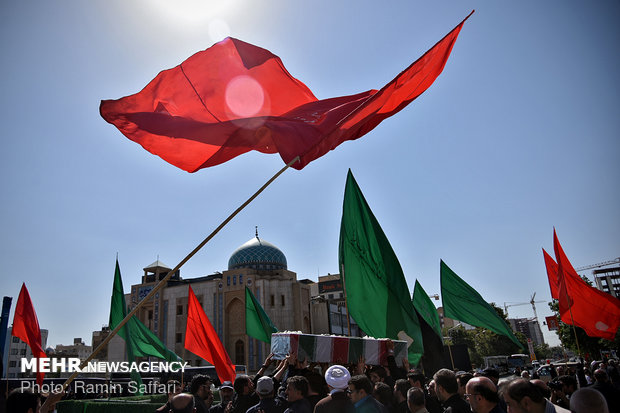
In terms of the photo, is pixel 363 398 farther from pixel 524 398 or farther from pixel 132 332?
pixel 132 332

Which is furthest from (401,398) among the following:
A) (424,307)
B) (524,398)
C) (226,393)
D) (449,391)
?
(424,307)

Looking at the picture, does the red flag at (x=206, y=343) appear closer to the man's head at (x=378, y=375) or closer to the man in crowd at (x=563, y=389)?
the man's head at (x=378, y=375)

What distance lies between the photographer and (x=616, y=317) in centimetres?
1141

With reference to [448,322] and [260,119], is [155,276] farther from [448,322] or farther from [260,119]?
[448,322]

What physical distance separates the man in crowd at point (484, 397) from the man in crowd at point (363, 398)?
99 centimetres

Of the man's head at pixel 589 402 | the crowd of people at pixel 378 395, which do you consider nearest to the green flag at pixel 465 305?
the crowd of people at pixel 378 395

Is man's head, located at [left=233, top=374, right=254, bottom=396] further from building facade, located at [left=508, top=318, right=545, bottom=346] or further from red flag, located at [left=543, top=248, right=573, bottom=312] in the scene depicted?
building facade, located at [left=508, top=318, right=545, bottom=346]

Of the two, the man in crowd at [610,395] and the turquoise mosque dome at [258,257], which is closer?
the man in crowd at [610,395]

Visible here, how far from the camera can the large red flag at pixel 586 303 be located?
38.0 ft

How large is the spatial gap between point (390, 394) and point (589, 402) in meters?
2.21

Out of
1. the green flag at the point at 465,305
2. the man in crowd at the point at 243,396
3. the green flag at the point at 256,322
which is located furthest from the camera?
the green flag at the point at 256,322

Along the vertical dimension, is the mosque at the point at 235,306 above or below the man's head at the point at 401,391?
above

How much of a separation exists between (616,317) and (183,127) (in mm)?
12380

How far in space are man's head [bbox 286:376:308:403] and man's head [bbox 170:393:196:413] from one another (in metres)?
0.93
